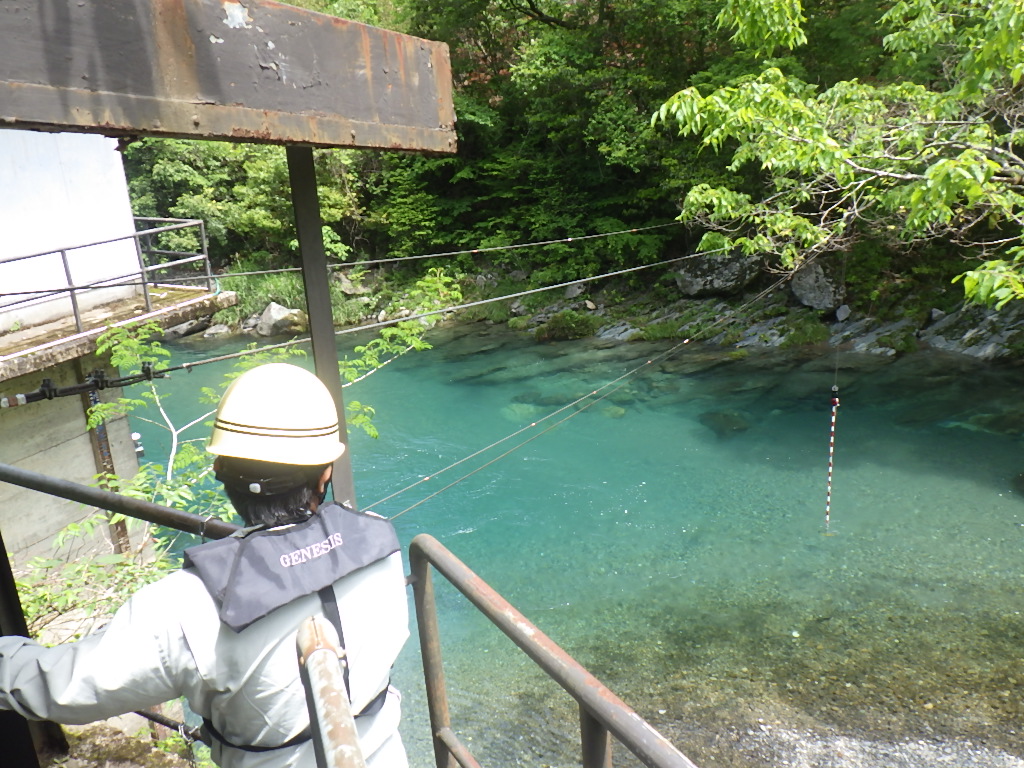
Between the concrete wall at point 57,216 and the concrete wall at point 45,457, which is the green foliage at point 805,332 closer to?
the concrete wall at point 57,216

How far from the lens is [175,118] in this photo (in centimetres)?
145

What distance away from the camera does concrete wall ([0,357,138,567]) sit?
6953mm

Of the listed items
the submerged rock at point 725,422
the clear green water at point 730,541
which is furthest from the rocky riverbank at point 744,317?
the submerged rock at point 725,422

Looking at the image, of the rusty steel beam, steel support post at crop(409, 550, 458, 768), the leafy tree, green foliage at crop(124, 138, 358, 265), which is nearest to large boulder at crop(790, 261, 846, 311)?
the leafy tree

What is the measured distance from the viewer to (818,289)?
15344 mm

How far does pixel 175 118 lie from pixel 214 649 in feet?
3.23

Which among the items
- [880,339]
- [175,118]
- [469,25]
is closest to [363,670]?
[175,118]

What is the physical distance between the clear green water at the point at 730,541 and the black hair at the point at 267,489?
16.3 feet

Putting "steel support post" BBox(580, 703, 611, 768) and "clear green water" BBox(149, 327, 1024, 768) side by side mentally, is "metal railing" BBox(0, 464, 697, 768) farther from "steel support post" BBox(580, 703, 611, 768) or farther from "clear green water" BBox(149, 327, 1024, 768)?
"clear green water" BBox(149, 327, 1024, 768)

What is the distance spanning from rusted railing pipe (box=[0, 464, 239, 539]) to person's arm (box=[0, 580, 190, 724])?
0.50 m

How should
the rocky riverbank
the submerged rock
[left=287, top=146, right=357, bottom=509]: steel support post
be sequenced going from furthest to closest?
the rocky riverbank < the submerged rock < [left=287, top=146, right=357, bottom=509]: steel support post

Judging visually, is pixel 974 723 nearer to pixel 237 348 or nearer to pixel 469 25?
pixel 237 348

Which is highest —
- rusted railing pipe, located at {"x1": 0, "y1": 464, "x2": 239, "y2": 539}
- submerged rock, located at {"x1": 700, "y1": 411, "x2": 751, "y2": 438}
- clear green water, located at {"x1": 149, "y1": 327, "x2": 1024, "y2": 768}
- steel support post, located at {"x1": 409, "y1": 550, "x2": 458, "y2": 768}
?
rusted railing pipe, located at {"x1": 0, "y1": 464, "x2": 239, "y2": 539}

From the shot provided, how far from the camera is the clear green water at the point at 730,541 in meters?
5.96
